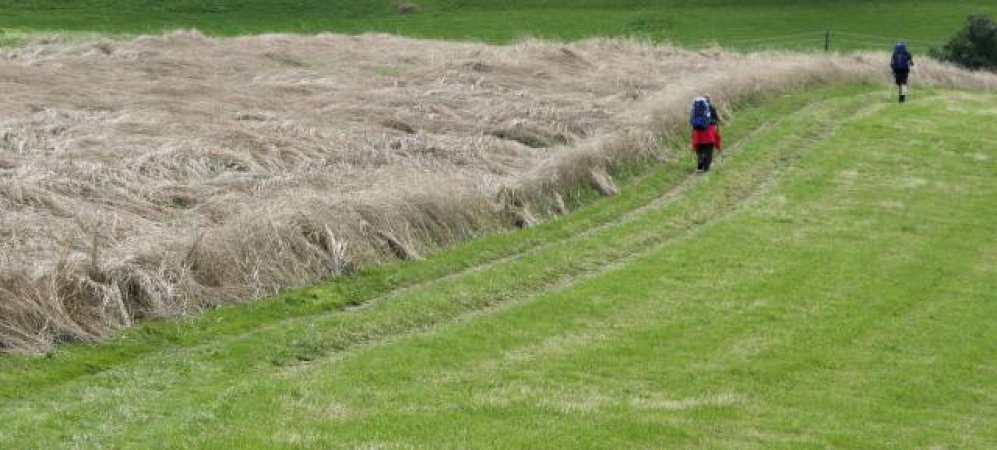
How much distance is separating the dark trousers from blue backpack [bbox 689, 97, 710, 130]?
564mm

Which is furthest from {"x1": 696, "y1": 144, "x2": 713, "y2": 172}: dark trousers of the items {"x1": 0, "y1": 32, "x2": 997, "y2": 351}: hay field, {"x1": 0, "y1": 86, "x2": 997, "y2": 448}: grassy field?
{"x1": 0, "y1": 86, "x2": 997, "y2": 448}: grassy field

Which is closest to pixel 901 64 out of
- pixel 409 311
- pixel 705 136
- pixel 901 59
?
pixel 901 59

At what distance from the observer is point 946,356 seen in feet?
69.6

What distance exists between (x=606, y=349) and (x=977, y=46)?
5696 centimetres

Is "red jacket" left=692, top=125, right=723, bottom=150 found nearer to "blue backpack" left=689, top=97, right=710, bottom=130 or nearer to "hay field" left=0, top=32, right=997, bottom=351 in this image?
"blue backpack" left=689, top=97, right=710, bottom=130

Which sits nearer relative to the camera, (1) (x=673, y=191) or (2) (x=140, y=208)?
(2) (x=140, y=208)

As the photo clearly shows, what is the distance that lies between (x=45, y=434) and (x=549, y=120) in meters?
22.7

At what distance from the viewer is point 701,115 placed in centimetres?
3569

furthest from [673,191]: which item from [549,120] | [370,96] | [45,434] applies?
[45,434]

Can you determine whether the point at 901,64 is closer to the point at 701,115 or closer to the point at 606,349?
the point at 701,115

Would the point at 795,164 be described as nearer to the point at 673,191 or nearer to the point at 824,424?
the point at 673,191

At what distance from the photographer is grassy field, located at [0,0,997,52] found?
82.8 m

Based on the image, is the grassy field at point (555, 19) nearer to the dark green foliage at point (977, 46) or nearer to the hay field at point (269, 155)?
the dark green foliage at point (977, 46)

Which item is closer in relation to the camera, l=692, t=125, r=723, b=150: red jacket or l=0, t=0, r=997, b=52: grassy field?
l=692, t=125, r=723, b=150: red jacket
